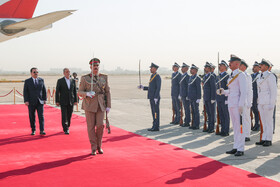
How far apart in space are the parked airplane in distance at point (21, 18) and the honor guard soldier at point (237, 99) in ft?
11.9

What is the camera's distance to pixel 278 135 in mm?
9328

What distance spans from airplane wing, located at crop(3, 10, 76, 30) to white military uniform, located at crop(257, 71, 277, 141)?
5.14 meters

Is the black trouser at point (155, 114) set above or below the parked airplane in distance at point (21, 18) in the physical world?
below

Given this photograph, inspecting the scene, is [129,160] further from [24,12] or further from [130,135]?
[24,12]

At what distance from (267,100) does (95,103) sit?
164 inches

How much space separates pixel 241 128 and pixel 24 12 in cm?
511

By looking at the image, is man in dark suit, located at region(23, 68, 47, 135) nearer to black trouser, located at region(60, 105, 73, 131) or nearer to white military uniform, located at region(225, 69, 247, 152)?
black trouser, located at region(60, 105, 73, 131)

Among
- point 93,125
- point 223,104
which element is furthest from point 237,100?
point 93,125

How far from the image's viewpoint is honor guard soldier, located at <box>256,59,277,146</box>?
7.93 meters

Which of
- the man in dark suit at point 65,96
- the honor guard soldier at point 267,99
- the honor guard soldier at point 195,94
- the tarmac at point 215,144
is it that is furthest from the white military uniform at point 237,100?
the man in dark suit at point 65,96

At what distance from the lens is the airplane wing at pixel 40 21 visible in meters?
5.28

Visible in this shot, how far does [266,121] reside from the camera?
803cm

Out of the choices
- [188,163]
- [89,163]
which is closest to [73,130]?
[89,163]

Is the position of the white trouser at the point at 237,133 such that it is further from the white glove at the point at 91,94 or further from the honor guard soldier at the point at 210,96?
the white glove at the point at 91,94
